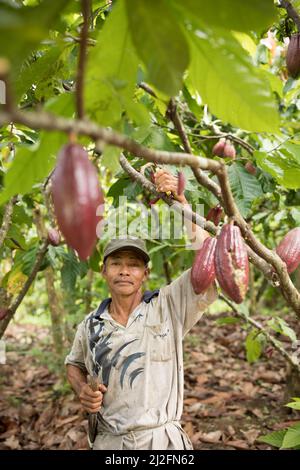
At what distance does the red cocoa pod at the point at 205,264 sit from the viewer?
3.06 feet

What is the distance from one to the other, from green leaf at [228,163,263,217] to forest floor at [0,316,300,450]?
155 cm

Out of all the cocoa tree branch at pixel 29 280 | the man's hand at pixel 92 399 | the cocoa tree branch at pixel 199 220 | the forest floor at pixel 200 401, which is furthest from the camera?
the forest floor at pixel 200 401

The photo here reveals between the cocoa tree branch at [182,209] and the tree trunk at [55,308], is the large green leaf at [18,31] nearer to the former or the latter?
the cocoa tree branch at [182,209]

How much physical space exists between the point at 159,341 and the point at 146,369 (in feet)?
0.37

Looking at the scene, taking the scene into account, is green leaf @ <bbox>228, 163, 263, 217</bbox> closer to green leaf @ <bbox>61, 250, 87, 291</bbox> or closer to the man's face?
the man's face

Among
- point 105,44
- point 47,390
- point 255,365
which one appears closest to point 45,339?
point 47,390

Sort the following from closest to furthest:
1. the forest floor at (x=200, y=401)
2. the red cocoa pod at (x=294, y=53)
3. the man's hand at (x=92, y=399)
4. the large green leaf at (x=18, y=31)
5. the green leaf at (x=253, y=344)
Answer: the large green leaf at (x=18, y=31)
the red cocoa pod at (x=294, y=53)
the man's hand at (x=92, y=399)
the green leaf at (x=253, y=344)
the forest floor at (x=200, y=401)

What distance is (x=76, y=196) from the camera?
47 centimetres

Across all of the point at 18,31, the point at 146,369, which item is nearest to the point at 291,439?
the point at 146,369

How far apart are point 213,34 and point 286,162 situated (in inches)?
26.7

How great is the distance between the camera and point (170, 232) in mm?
2809

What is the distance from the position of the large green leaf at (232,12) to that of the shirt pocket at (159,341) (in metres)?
1.47

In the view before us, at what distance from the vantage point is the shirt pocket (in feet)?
6.03

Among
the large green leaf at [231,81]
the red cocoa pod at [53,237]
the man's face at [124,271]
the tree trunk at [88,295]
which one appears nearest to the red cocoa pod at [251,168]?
the man's face at [124,271]
